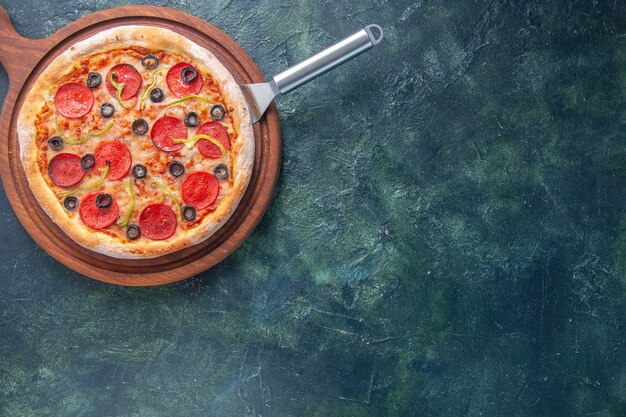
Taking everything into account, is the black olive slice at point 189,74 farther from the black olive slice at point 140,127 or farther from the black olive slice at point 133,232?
the black olive slice at point 133,232

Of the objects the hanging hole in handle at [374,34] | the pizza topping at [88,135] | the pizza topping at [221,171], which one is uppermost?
the pizza topping at [88,135]

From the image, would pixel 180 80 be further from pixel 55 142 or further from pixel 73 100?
pixel 55 142

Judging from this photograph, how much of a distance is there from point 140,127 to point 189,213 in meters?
0.78

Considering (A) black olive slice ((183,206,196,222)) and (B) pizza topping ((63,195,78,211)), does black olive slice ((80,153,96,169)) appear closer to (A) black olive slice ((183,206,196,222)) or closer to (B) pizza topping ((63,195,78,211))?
(B) pizza topping ((63,195,78,211))

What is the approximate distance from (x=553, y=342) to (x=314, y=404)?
216cm

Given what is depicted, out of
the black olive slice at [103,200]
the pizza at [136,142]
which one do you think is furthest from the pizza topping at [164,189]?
the black olive slice at [103,200]

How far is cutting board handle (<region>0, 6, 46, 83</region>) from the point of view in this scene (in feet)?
19.5

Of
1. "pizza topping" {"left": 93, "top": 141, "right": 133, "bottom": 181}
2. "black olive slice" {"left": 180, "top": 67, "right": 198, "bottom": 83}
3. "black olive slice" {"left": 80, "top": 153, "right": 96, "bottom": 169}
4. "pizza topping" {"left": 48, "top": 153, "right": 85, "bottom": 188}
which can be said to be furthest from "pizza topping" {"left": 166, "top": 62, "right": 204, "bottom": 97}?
"pizza topping" {"left": 48, "top": 153, "right": 85, "bottom": 188}

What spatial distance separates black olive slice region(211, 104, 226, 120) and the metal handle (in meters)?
0.48

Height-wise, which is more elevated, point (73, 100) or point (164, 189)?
point (73, 100)

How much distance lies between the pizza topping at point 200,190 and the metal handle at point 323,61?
91cm

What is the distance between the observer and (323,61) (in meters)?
5.88

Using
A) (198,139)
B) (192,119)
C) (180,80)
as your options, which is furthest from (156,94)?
(198,139)

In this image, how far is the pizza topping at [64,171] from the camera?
5.85m
